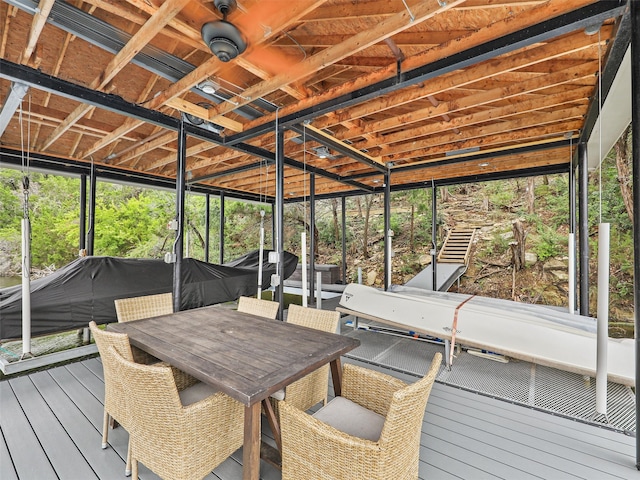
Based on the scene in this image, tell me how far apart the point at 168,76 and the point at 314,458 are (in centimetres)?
326

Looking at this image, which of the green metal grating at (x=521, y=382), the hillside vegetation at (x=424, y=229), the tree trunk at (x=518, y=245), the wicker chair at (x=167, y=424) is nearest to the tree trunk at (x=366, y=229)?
the hillside vegetation at (x=424, y=229)

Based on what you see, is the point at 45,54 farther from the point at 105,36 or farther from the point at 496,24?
the point at 496,24

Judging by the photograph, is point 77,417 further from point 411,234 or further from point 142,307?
point 411,234

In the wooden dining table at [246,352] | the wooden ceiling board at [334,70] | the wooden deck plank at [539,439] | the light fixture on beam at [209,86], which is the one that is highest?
the wooden ceiling board at [334,70]

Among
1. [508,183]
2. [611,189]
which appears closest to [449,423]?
[611,189]

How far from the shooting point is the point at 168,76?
272 cm

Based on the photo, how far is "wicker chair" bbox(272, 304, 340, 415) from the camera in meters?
1.99

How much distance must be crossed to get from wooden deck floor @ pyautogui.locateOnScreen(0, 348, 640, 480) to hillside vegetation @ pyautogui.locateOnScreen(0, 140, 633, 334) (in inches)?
205

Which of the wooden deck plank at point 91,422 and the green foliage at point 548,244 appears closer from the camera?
the wooden deck plank at point 91,422

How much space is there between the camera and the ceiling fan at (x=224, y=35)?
1914 millimetres

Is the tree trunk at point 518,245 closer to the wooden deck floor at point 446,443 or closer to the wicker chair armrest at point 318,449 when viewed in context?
the wooden deck floor at point 446,443

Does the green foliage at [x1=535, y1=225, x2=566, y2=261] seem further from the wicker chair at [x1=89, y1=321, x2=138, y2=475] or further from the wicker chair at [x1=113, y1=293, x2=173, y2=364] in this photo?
the wicker chair at [x1=89, y1=321, x2=138, y2=475]

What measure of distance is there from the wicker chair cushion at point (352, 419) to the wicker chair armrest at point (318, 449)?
0.32 metres

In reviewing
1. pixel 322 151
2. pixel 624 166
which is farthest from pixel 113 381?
pixel 624 166
